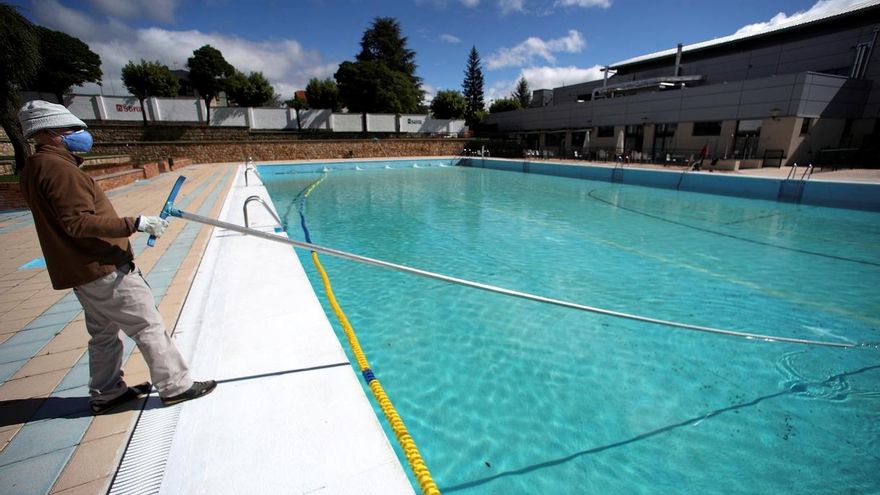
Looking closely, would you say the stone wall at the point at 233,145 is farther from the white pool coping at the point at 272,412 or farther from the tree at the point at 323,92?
the white pool coping at the point at 272,412

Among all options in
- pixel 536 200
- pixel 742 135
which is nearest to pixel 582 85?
pixel 742 135

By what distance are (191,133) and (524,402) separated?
35750mm

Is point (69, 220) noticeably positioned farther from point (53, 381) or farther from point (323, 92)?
point (323, 92)

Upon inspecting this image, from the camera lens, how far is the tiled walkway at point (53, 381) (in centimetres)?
173

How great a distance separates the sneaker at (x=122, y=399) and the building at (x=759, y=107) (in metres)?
22.3

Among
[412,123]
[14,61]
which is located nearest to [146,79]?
[412,123]

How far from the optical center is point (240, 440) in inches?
74.5

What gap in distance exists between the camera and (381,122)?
124 feet

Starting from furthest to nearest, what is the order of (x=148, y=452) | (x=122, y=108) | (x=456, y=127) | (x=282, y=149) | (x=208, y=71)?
(x=456, y=127) < (x=208, y=71) < (x=122, y=108) < (x=282, y=149) < (x=148, y=452)

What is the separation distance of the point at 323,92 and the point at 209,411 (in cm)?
4269

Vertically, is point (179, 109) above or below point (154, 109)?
above

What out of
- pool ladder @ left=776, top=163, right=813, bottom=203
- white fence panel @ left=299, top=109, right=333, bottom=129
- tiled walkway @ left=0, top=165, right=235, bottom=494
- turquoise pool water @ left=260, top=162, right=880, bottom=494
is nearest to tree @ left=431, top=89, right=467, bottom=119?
white fence panel @ left=299, top=109, right=333, bottom=129

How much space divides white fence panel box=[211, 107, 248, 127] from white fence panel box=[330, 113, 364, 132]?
7.95 m

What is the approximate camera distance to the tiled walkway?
5.66ft
